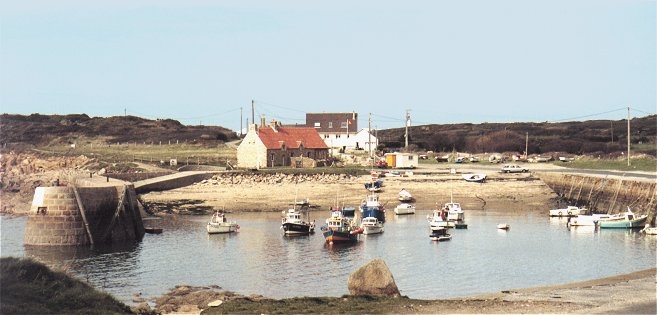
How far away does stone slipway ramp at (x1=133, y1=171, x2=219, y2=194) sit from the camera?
77000 mm

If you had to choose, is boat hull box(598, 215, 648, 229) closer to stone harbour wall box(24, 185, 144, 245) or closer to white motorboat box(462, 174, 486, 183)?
white motorboat box(462, 174, 486, 183)

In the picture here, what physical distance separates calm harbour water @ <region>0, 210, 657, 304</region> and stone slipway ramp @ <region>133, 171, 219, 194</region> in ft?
40.7

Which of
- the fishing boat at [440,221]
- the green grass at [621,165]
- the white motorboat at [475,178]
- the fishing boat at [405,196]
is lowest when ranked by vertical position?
the fishing boat at [440,221]

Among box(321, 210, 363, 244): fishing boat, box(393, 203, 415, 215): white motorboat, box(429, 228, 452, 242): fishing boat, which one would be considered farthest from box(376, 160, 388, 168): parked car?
box(321, 210, 363, 244): fishing boat

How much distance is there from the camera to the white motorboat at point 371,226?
195ft

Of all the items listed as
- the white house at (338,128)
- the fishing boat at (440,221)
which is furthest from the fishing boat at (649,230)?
the white house at (338,128)

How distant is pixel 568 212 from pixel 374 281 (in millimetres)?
41546

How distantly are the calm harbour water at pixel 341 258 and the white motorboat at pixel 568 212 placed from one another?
4.07 metres

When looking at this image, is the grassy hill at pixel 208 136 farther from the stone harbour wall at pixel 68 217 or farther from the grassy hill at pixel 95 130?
the stone harbour wall at pixel 68 217

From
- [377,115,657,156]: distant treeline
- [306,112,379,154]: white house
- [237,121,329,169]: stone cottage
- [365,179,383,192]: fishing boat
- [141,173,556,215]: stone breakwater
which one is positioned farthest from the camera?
[377,115,657,156]: distant treeline

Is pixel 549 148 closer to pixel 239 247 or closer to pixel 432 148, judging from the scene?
pixel 432 148

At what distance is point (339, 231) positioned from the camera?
54844 millimetres

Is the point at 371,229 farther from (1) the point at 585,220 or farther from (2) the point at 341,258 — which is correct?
(1) the point at 585,220

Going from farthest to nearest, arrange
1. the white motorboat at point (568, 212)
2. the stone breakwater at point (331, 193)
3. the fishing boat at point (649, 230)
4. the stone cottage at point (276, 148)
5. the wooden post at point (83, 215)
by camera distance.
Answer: the stone cottage at point (276, 148)
the stone breakwater at point (331, 193)
the white motorboat at point (568, 212)
the fishing boat at point (649, 230)
the wooden post at point (83, 215)
